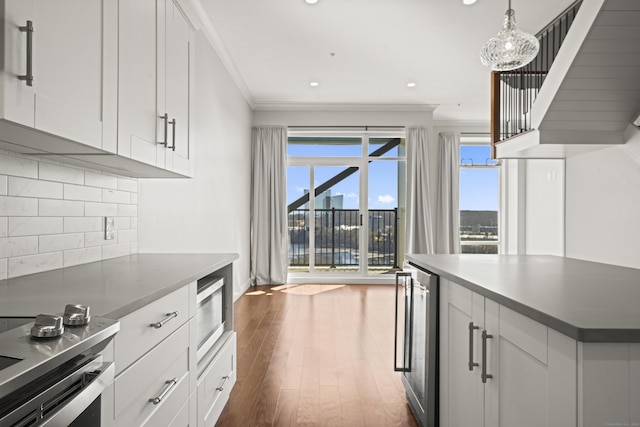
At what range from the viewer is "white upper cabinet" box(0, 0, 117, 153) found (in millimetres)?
1044

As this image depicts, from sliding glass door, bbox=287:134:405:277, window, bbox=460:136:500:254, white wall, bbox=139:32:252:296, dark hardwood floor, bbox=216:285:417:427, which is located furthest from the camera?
window, bbox=460:136:500:254

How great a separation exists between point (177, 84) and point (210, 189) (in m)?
2.08

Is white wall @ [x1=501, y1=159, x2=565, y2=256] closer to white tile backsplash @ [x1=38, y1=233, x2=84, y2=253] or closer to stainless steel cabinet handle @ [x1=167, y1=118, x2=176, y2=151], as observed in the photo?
stainless steel cabinet handle @ [x1=167, y1=118, x2=176, y2=151]

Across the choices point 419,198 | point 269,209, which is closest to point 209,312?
point 269,209

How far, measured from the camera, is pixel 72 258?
1874 millimetres

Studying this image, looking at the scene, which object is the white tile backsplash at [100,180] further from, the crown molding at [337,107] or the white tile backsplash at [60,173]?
the crown molding at [337,107]

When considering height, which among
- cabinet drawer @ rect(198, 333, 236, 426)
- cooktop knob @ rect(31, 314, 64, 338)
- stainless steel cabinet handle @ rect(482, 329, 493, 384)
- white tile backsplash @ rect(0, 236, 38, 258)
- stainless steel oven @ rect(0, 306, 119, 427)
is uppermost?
white tile backsplash @ rect(0, 236, 38, 258)

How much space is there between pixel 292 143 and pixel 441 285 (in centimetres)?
541

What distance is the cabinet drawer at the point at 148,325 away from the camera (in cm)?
111

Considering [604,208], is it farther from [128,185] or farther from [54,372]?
[54,372]

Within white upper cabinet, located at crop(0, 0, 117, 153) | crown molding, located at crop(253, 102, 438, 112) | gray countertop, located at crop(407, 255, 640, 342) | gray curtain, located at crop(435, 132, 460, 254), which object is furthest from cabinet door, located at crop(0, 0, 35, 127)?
gray curtain, located at crop(435, 132, 460, 254)

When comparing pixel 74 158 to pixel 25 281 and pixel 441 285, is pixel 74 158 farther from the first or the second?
pixel 441 285

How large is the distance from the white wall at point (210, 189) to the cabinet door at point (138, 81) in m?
0.67

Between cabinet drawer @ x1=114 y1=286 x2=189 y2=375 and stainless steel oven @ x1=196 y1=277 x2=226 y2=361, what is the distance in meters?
0.24
